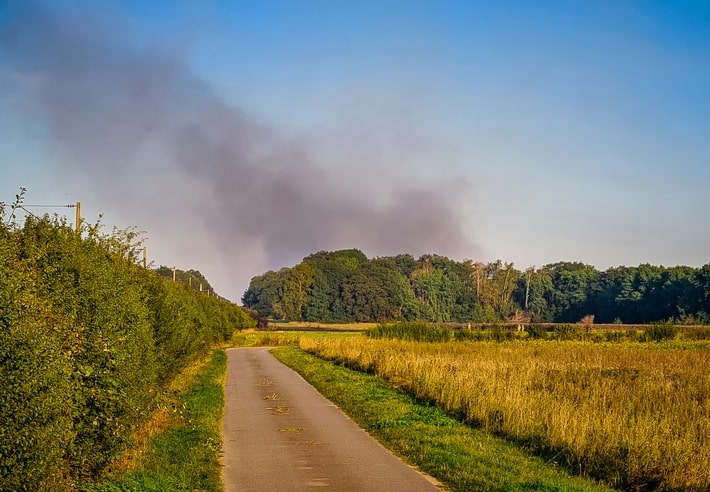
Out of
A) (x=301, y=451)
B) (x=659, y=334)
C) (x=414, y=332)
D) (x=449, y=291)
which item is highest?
(x=449, y=291)

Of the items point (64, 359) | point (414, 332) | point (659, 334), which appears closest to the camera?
point (64, 359)

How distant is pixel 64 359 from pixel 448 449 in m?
7.71

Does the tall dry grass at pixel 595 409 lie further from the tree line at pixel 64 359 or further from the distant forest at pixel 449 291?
the distant forest at pixel 449 291

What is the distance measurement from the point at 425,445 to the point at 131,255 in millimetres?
9033

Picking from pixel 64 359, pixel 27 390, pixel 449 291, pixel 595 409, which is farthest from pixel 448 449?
pixel 449 291

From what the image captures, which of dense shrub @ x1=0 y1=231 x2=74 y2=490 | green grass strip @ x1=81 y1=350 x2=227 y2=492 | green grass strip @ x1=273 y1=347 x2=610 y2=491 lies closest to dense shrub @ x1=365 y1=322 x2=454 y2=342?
green grass strip @ x1=273 y1=347 x2=610 y2=491

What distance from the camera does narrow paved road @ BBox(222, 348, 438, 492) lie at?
10.8 meters

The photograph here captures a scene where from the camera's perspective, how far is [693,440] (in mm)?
13023

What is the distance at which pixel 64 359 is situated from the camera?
7.79 metres

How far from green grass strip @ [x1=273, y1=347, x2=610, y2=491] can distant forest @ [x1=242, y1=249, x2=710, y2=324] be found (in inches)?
4648

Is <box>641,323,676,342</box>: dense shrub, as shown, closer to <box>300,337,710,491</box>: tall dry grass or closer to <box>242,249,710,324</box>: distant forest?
<box>300,337,710,491</box>: tall dry grass

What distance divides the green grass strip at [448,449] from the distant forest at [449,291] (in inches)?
4648

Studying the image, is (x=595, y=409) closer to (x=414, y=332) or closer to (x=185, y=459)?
(x=185, y=459)

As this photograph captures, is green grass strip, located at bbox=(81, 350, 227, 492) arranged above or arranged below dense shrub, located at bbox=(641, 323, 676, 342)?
below
